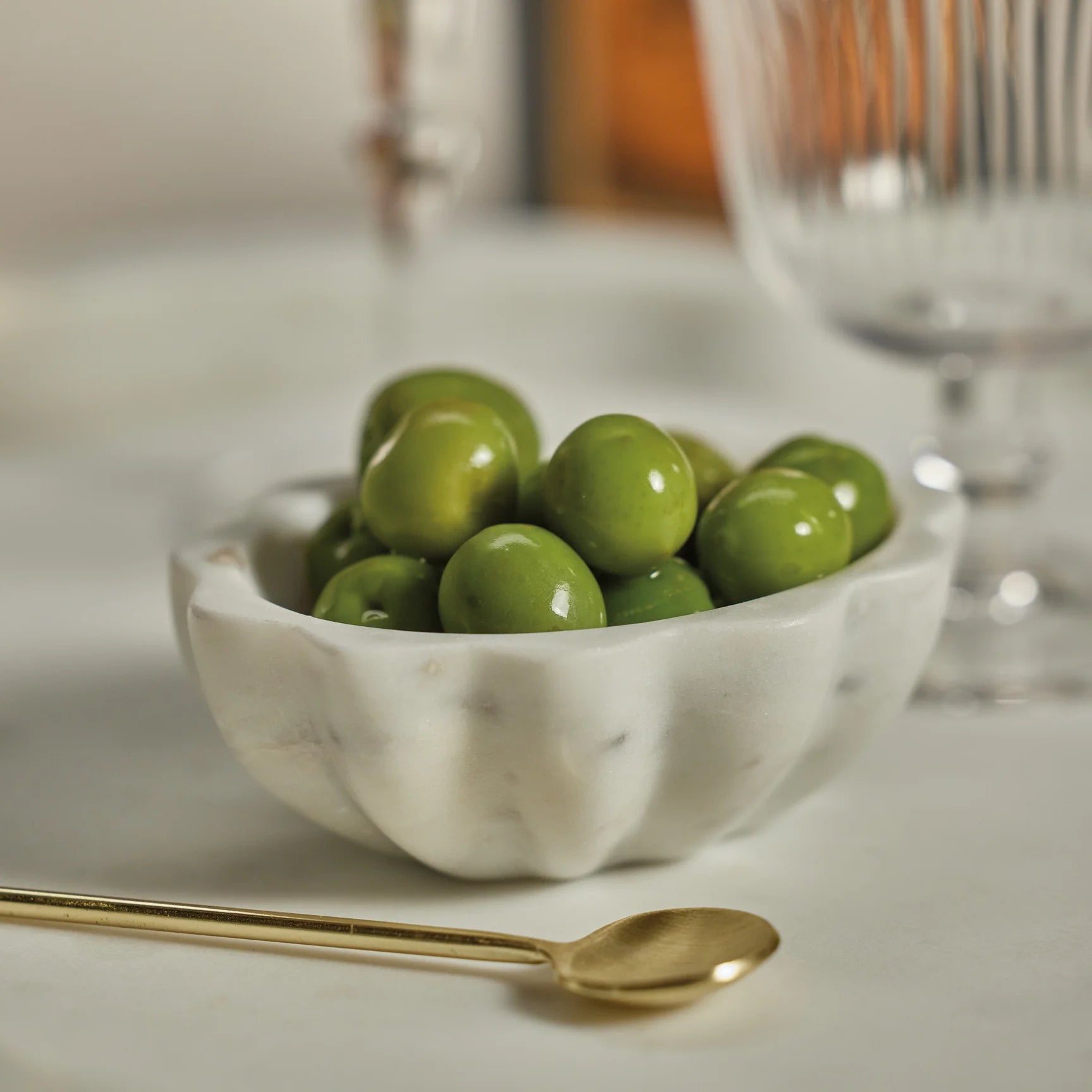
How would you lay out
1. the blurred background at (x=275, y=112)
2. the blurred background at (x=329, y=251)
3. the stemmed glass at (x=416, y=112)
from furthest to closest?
the blurred background at (x=275, y=112)
the blurred background at (x=329, y=251)
the stemmed glass at (x=416, y=112)

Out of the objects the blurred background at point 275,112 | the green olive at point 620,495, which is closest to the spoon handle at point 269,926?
the green olive at point 620,495

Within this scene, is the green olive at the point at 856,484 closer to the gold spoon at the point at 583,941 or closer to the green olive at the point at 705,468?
the green olive at the point at 705,468

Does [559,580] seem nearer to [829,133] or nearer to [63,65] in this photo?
[829,133]

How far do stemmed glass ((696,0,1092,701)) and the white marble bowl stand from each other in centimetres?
18

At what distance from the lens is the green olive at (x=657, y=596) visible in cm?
40

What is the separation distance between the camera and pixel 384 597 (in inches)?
15.8

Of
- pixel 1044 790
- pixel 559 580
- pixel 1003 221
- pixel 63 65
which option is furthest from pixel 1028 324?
pixel 63 65

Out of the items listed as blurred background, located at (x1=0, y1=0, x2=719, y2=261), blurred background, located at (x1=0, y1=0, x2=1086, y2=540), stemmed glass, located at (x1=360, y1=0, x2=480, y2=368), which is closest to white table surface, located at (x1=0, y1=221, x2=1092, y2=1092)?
blurred background, located at (x1=0, y1=0, x2=1086, y2=540)

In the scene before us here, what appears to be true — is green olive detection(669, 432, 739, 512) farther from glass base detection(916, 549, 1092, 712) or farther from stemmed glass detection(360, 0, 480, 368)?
stemmed glass detection(360, 0, 480, 368)

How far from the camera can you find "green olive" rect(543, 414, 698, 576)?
0.40m

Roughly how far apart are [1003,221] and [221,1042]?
484 mm

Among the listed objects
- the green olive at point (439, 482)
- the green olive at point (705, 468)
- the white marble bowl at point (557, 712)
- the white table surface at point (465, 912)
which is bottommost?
the white table surface at point (465, 912)

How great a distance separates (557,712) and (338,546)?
121mm

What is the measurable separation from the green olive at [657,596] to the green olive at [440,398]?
75mm
